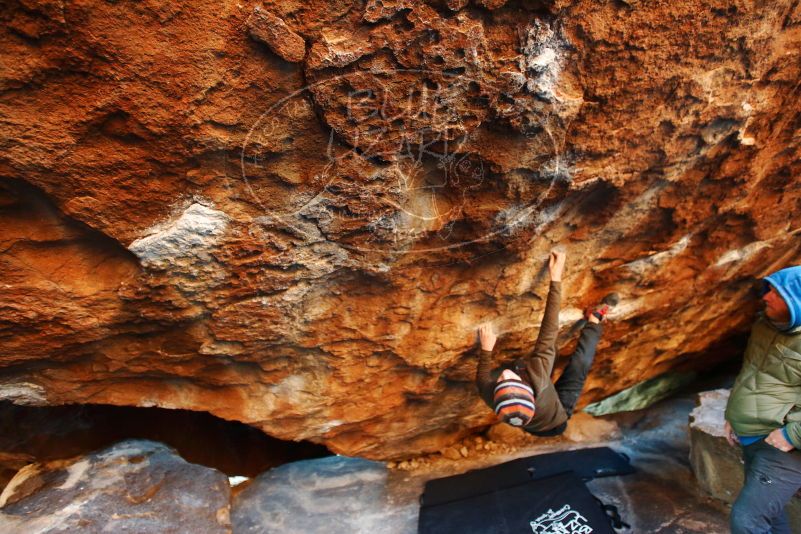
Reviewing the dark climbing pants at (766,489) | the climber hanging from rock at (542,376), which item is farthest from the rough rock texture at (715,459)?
the climber hanging from rock at (542,376)

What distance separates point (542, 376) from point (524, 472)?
1077 mm

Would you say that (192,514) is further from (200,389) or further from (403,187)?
(403,187)

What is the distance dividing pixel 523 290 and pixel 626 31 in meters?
1.46

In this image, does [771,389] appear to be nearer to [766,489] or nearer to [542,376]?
[766,489]

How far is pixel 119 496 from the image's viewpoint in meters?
2.49

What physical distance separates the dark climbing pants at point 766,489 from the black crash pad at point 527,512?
2.38 ft

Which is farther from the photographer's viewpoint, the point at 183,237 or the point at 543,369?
the point at 543,369

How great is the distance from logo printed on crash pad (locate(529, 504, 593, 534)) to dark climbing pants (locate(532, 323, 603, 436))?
0.47 meters

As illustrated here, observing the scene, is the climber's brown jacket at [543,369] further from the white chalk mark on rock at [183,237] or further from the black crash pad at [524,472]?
the white chalk mark on rock at [183,237]

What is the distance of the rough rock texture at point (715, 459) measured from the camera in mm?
2920

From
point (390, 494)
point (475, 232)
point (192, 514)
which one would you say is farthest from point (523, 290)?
point (192, 514)

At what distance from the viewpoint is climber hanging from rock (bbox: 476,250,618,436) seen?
2502 mm

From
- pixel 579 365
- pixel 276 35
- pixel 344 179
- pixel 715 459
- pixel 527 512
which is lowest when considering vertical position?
pixel 527 512

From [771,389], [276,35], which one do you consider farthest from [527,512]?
[276,35]
